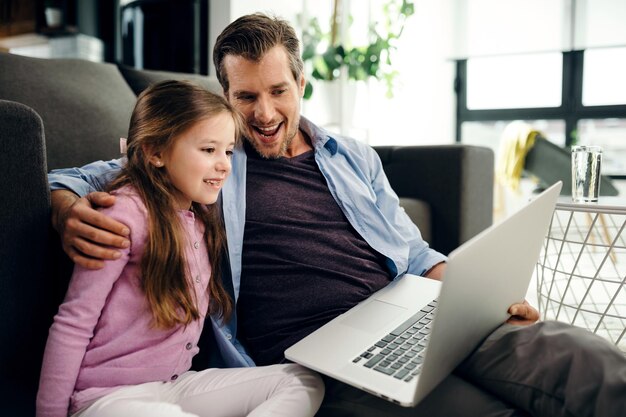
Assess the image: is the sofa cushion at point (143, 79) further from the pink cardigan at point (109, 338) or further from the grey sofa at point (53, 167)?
the pink cardigan at point (109, 338)

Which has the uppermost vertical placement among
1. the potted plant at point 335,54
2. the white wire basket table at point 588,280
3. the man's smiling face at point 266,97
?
the potted plant at point 335,54

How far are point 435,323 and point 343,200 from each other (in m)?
0.57

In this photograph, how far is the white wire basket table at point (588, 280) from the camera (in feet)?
3.96

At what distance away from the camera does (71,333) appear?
27.6 inches

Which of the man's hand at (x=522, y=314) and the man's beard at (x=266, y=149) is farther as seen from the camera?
the man's beard at (x=266, y=149)

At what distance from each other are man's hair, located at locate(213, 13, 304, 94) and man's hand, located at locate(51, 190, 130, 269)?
48 centimetres

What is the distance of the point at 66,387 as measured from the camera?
69cm

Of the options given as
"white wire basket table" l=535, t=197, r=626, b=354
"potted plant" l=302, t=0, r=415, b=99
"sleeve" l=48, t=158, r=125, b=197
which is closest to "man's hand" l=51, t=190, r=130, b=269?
"sleeve" l=48, t=158, r=125, b=197

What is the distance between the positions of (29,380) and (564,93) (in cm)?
472

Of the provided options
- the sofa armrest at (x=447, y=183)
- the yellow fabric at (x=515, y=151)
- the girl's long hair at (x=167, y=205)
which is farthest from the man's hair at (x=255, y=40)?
the yellow fabric at (x=515, y=151)

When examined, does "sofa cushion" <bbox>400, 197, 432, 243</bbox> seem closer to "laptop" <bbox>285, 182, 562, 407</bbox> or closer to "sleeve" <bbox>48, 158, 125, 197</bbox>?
"laptop" <bbox>285, 182, 562, 407</bbox>

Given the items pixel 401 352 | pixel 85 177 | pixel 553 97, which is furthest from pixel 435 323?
pixel 553 97

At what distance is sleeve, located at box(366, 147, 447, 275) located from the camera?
117cm

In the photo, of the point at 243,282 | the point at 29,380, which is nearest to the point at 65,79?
the point at 243,282
